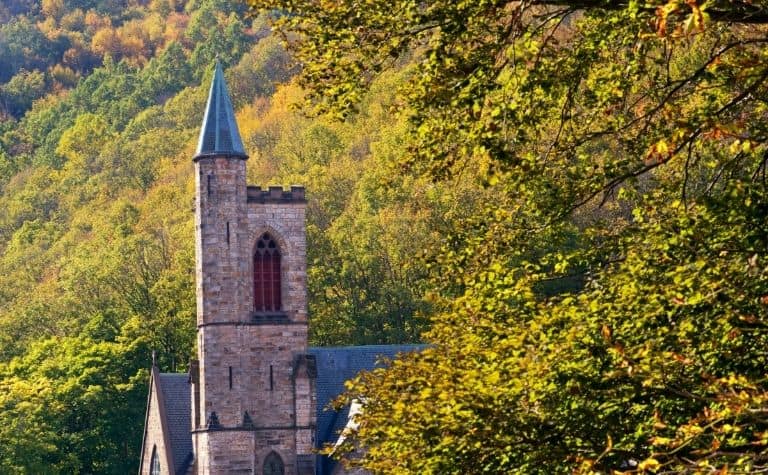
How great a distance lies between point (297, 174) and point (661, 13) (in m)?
85.7

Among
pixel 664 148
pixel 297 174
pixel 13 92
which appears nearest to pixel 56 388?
pixel 297 174

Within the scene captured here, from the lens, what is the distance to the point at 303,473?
2156 inches

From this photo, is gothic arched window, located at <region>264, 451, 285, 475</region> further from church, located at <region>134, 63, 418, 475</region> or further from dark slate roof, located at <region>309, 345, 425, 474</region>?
dark slate roof, located at <region>309, 345, 425, 474</region>

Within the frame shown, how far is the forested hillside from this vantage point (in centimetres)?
6781

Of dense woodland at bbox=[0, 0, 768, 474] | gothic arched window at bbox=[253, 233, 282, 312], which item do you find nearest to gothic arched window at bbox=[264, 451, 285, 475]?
gothic arched window at bbox=[253, 233, 282, 312]

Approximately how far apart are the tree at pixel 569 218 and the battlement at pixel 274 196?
110 ft

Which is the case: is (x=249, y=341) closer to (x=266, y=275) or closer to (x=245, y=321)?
(x=245, y=321)

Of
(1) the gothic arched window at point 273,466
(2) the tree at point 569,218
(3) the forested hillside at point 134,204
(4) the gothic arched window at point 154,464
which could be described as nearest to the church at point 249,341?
(1) the gothic arched window at point 273,466

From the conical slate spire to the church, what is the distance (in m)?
0.03

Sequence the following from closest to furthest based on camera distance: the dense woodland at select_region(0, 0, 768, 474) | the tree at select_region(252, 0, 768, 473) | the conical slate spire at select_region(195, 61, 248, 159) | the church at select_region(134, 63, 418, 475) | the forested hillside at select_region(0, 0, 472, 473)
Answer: the dense woodland at select_region(0, 0, 768, 474) < the tree at select_region(252, 0, 768, 473) < the church at select_region(134, 63, 418, 475) < the conical slate spire at select_region(195, 61, 248, 159) < the forested hillside at select_region(0, 0, 472, 473)

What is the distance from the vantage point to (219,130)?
57.2 m

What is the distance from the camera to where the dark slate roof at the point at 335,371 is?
5656cm

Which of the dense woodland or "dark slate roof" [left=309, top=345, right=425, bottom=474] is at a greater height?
"dark slate roof" [left=309, top=345, right=425, bottom=474]

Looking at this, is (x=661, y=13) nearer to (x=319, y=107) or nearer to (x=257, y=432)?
(x=319, y=107)
